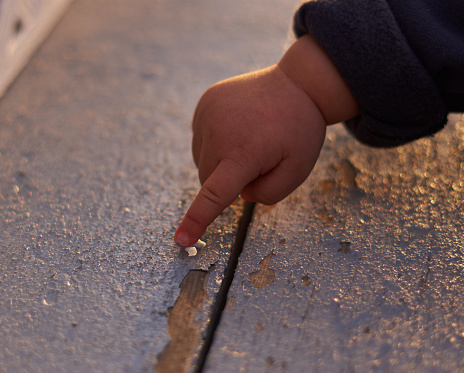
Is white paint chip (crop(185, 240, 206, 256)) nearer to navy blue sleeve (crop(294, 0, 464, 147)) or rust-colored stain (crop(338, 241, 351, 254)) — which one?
rust-colored stain (crop(338, 241, 351, 254))

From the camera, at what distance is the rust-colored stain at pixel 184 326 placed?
55 cm

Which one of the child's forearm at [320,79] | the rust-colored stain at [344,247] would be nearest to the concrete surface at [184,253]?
the rust-colored stain at [344,247]

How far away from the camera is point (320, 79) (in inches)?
28.6

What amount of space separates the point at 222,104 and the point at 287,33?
625mm

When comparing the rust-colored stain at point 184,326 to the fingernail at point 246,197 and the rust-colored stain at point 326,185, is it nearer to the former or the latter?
the fingernail at point 246,197

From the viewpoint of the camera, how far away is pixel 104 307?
1.99 feet

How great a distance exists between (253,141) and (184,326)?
0.91ft

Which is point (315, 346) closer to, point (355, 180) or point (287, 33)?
point (355, 180)

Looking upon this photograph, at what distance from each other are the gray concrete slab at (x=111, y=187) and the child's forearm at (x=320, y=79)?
23 centimetres

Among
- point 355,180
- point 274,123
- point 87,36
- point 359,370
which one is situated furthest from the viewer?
point 87,36

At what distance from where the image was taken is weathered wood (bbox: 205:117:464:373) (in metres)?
0.56

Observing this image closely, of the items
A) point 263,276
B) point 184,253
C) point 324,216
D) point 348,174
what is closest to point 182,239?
point 184,253

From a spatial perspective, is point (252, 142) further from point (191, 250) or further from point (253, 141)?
point (191, 250)

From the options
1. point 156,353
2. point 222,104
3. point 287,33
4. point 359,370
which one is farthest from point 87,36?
point 359,370
